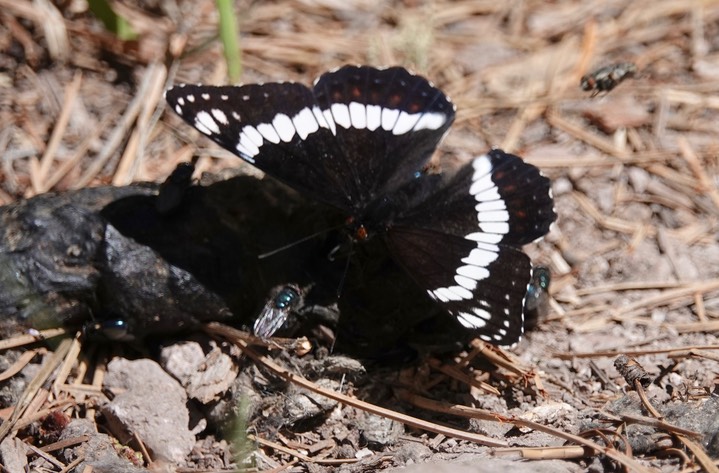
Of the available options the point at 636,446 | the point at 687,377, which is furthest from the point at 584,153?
the point at 636,446

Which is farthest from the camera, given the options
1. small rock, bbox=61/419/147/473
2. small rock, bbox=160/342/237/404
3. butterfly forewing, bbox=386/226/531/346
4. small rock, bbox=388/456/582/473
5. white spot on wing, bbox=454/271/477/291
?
small rock, bbox=160/342/237/404

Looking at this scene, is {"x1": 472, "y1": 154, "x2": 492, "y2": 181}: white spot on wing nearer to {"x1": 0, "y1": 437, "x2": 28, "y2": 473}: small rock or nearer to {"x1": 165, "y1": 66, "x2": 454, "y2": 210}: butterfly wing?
{"x1": 165, "y1": 66, "x2": 454, "y2": 210}: butterfly wing

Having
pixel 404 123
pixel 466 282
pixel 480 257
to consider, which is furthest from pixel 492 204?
pixel 404 123

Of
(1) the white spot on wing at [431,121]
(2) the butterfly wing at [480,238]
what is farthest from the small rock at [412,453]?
(1) the white spot on wing at [431,121]

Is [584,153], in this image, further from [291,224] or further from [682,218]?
[291,224]

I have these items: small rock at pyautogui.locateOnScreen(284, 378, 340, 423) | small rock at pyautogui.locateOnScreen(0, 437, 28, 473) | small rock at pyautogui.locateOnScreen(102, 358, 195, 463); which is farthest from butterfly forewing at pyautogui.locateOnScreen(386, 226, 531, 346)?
small rock at pyautogui.locateOnScreen(0, 437, 28, 473)

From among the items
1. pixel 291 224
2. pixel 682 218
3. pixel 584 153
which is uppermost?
pixel 584 153

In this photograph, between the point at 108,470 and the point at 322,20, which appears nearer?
the point at 108,470
